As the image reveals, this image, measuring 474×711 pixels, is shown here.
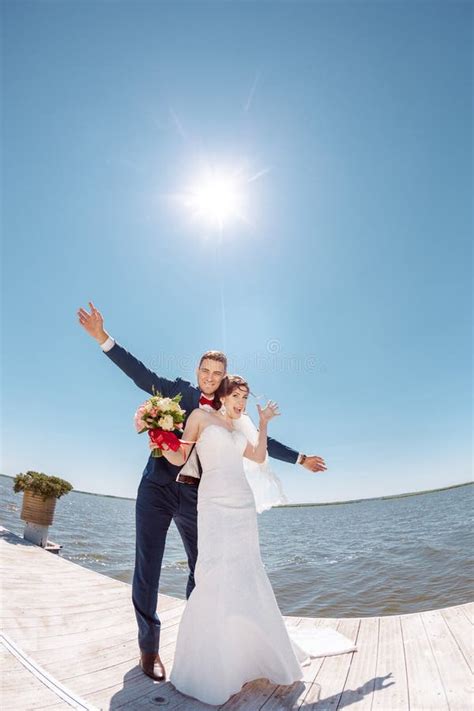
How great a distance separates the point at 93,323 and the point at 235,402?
4.53 feet

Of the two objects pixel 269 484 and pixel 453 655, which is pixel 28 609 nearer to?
pixel 269 484

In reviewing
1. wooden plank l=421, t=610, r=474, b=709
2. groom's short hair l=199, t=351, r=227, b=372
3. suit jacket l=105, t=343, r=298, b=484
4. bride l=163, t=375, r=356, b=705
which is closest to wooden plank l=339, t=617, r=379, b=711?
bride l=163, t=375, r=356, b=705

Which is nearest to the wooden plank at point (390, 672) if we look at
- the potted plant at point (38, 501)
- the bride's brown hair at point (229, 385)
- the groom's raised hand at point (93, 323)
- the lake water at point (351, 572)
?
the bride's brown hair at point (229, 385)

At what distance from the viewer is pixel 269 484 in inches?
146

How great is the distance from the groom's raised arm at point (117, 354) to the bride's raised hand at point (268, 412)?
3.15 ft

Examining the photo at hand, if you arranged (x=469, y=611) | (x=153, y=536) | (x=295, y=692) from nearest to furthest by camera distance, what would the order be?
(x=295, y=692)
(x=153, y=536)
(x=469, y=611)

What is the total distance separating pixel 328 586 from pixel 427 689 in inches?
289

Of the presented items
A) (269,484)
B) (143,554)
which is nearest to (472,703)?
(269,484)

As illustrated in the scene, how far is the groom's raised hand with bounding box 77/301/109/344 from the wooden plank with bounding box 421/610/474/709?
3.47 metres

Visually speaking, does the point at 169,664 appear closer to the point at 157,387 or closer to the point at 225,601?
the point at 225,601

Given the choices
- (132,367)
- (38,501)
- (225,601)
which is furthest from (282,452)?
(38,501)

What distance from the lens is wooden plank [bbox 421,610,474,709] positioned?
2.35 m

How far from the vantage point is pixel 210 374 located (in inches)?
123

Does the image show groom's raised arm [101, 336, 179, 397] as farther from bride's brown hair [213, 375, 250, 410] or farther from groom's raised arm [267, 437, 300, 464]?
groom's raised arm [267, 437, 300, 464]
